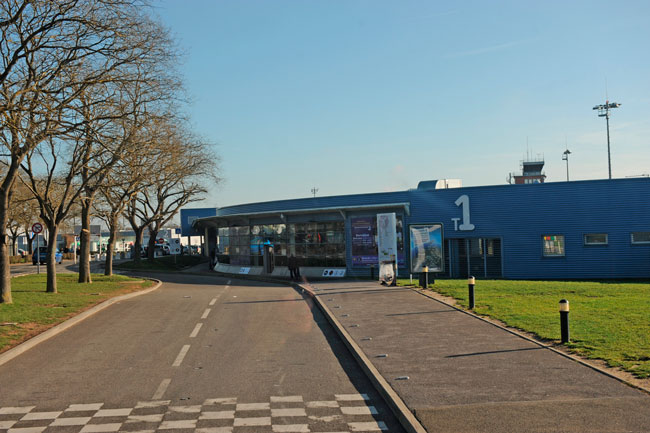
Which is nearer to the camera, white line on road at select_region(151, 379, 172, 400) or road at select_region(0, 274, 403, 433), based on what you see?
road at select_region(0, 274, 403, 433)

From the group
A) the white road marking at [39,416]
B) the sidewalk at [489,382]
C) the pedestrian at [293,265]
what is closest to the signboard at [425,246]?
the pedestrian at [293,265]

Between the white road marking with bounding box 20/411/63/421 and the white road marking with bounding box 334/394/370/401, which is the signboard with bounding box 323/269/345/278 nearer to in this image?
the white road marking with bounding box 334/394/370/401

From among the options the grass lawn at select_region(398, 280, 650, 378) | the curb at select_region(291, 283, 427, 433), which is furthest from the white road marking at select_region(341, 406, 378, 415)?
the grass lawn at select_region(398, 280, 650, 378)

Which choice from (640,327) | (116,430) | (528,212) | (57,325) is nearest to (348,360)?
(116,430)

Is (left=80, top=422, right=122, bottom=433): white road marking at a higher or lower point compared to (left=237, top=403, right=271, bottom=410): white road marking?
higher

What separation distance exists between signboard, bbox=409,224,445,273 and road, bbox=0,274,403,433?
13318 millimetres

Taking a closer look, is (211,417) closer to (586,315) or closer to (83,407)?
(83,407)

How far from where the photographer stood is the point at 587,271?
3569 cm

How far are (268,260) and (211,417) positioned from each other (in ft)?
123

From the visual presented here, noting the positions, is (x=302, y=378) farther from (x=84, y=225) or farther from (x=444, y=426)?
(x=84, y=225)

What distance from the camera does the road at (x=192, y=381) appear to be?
304 inches

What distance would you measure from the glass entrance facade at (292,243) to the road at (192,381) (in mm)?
23149

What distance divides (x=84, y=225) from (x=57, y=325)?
58.7 feet

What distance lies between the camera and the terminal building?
117 ft
